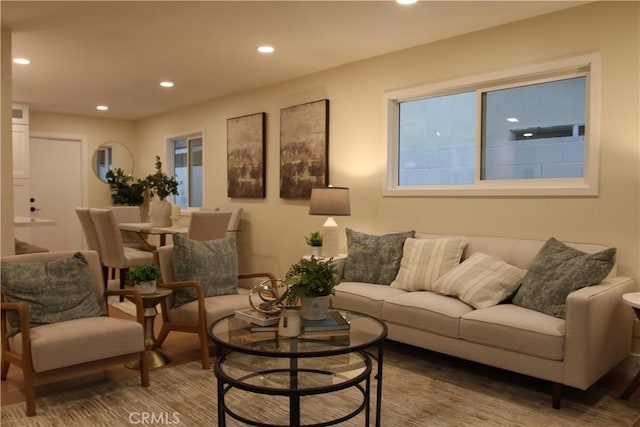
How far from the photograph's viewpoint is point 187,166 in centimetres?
750

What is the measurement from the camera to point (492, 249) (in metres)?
3.62

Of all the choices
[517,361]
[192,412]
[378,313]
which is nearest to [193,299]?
[192,412]

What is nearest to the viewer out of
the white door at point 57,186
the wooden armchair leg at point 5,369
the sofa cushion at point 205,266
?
the wooden armchair leg at point 5,369

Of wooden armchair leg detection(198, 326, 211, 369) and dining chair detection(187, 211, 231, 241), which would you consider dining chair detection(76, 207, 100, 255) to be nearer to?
dining chair detection(187, 211, 231, 241)

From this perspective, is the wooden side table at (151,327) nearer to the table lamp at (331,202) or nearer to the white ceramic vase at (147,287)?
the white ceramic vase at (147,287)

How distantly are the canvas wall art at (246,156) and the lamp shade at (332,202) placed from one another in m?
1.57

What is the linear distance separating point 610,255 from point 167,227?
14.7 feet

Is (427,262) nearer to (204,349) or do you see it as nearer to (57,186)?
(204,349)

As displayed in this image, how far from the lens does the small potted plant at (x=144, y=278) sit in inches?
130

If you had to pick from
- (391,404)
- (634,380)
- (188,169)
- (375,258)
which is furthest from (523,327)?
(188,169)

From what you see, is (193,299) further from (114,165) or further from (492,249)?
(114,165)

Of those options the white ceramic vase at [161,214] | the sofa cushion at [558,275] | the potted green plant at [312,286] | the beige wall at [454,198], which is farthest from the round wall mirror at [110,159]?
the sofa cushion at [558,275]

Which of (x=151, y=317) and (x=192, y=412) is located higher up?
(x=151, y=317)

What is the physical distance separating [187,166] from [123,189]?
4.84ft
